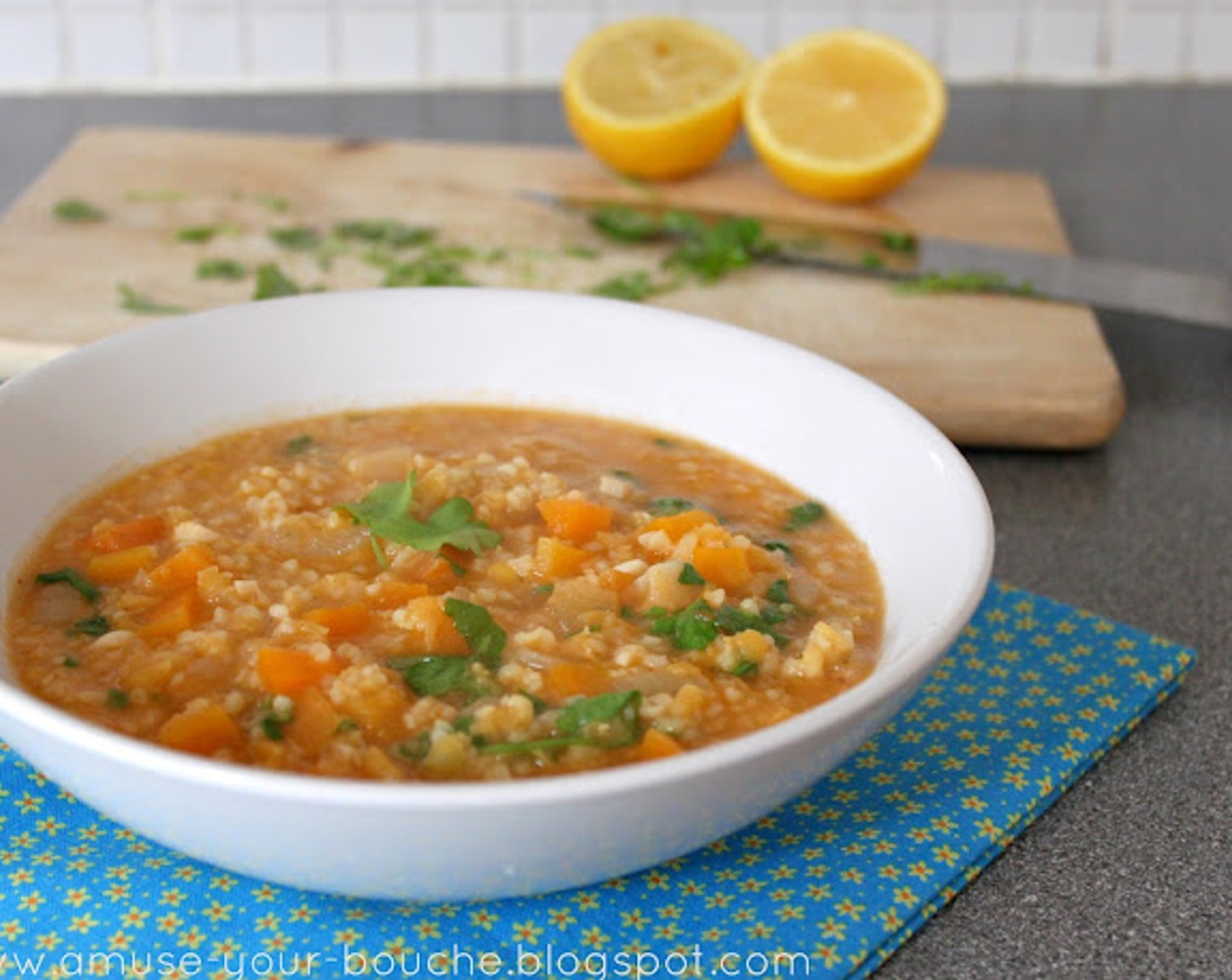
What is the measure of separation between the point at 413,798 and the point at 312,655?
451 mm

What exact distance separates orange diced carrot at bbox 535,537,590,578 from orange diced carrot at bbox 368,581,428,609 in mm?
156

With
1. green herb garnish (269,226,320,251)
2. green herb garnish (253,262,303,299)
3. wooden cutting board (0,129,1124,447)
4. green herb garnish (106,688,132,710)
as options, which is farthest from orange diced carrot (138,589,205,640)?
green herb garnish (269,226,320,251)

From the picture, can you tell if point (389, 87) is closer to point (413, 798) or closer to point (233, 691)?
point (233, 691)

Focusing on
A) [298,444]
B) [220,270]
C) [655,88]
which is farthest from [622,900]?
[655,88]

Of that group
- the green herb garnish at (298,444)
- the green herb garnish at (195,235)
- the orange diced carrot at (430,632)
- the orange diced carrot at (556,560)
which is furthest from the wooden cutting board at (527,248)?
the orange diced carrot at (430,632)

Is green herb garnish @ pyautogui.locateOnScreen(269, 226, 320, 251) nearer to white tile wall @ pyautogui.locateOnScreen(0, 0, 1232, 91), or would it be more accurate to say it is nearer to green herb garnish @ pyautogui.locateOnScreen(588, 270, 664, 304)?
green herb garnish @ pyautogui.locateOnScreen(588, 270, 664, 304)

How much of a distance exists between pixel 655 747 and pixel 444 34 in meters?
3.52

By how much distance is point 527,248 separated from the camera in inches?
137

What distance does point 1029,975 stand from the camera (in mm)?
1757

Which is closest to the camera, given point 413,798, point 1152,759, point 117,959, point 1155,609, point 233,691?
point 413,798

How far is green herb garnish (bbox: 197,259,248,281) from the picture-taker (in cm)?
328

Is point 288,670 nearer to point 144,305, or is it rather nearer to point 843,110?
point 144,305

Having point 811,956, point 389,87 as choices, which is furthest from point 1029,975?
point 389,87

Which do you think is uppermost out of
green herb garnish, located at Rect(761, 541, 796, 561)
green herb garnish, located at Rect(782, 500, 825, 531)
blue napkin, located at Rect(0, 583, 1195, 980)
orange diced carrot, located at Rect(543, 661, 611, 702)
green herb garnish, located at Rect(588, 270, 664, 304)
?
orange diced carrot, located at Rect(543, 661, 611, 702)
